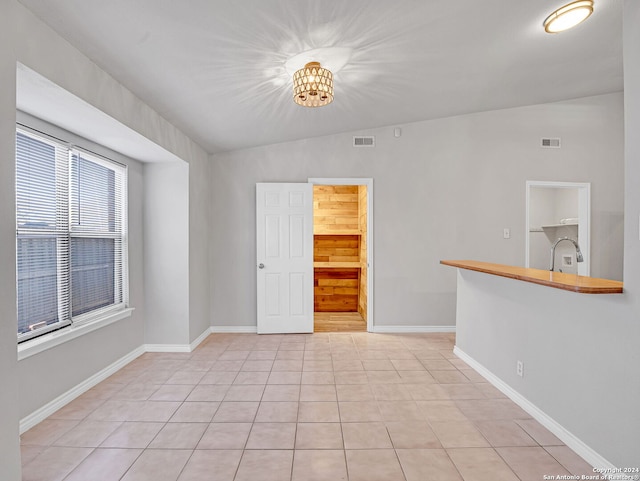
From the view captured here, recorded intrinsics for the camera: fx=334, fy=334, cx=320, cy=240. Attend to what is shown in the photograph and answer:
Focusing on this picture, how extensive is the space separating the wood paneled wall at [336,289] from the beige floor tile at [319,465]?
3.99 m

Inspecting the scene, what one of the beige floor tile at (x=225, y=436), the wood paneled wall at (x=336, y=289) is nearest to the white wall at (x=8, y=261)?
the beige floor tile at (x=225, y=436)

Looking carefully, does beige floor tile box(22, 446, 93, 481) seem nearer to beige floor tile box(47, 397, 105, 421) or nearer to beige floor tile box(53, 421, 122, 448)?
beige floor tile box(53, 421, 122, 448)

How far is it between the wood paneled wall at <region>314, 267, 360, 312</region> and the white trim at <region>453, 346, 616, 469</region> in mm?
2864

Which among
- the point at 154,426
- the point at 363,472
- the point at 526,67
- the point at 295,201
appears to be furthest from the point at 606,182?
the point at 154,426

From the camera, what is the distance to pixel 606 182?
14.5ft

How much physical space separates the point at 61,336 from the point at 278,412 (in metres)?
1.70

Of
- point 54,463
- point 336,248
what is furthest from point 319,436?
point 336,248

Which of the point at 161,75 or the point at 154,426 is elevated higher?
the point at 161,75

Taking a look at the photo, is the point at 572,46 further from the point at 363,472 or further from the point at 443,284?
the point at 363,472

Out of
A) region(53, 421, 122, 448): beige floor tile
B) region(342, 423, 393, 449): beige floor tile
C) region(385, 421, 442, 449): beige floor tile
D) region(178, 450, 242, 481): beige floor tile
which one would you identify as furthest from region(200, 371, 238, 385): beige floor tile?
region(385, 421, 442, 449): beige floor tile

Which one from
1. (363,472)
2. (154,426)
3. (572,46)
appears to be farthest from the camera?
(572,46)

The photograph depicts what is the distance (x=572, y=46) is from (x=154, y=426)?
14.5 ft

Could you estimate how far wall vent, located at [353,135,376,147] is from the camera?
4438 millimetres

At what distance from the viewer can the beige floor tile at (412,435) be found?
2039mm
